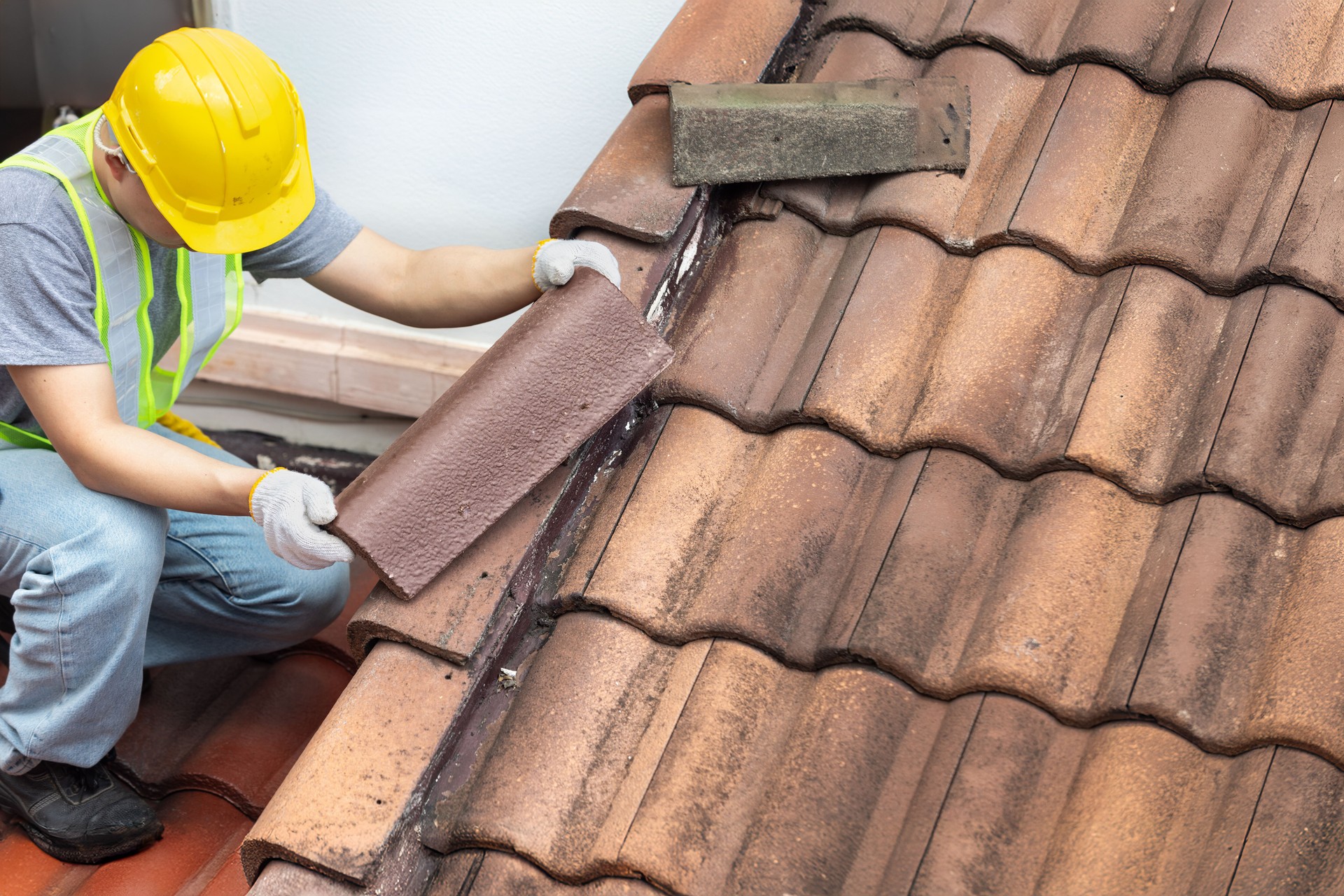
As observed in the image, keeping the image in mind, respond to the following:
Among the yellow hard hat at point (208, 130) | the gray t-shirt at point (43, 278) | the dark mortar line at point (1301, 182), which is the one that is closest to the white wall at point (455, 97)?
the yellow hard hat at point (208, 130)

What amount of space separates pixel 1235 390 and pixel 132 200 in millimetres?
2063

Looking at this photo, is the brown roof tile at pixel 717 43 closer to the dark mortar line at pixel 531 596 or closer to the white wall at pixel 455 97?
the dark mortar line at pixel 531 596

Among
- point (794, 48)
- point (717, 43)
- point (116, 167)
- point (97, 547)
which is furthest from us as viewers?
Result: point (794, 48)

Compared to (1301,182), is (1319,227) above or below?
below

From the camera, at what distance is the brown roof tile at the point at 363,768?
152cm

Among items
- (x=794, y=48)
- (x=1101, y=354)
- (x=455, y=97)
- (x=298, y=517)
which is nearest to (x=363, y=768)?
(x=298, y=517)

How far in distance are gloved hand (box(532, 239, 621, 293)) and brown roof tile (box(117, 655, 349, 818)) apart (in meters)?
1.25

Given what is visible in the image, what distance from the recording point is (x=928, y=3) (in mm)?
2525

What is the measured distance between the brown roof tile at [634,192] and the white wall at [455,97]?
129 cm

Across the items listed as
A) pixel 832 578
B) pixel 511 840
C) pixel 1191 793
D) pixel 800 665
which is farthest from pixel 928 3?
pixel 511 840

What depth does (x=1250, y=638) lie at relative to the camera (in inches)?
61.3

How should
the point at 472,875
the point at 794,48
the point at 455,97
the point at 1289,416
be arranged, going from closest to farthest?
the point at 472,875
the point at 1289,416
the point at 794,48
the point at 455,97

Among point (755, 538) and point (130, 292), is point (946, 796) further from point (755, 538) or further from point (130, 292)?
point (130, 292)

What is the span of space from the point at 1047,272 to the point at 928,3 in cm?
86
